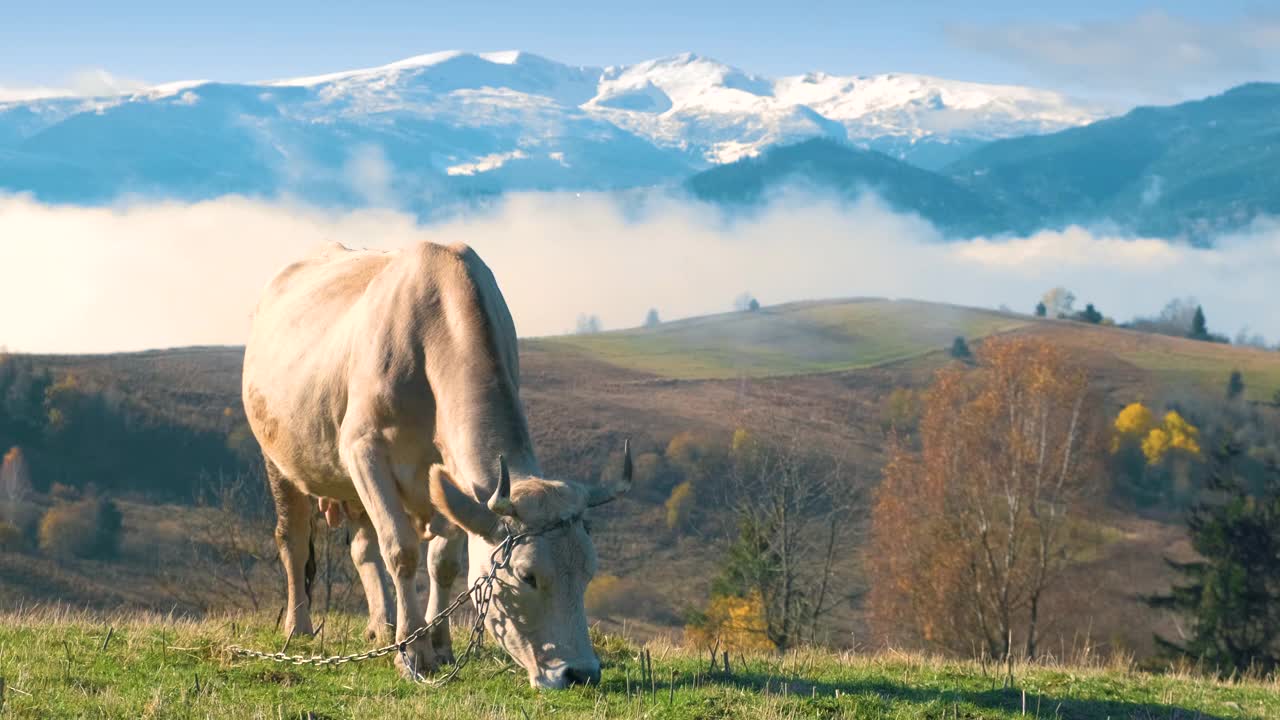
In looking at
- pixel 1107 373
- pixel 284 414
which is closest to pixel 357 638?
pixel 284 414

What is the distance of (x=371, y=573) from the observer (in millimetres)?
13047

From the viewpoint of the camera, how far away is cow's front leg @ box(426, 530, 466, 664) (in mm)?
11008

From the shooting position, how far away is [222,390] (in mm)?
151625

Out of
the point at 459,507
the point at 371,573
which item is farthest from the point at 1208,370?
the point at 459,507

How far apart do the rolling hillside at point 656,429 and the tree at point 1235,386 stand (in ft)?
5.33

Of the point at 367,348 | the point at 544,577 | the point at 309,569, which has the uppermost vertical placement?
the point at 367,348

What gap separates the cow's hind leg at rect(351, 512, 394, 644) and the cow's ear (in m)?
2.81

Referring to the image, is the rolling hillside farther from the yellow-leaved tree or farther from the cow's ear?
the cow's ear

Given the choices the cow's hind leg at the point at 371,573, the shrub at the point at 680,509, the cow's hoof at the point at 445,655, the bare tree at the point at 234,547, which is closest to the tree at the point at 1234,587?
the bare tree at the point at 234,547

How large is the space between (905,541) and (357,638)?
72.9 meters

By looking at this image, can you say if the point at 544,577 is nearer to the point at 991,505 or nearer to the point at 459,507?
the point at 459,507

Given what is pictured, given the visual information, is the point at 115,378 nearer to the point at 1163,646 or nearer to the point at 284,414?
the point at 1163,646

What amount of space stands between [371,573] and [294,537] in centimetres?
194

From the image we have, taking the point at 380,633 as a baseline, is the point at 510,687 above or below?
above
